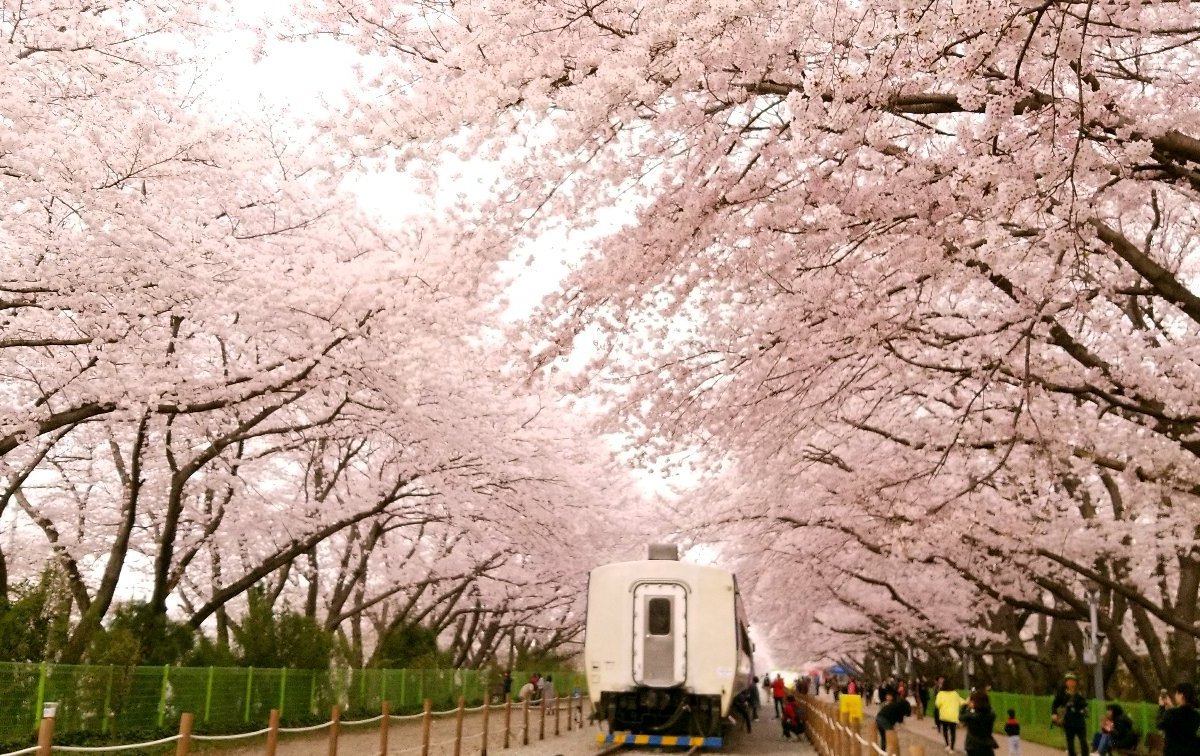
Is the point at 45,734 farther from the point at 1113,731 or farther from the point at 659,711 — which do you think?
the point at 1113,731

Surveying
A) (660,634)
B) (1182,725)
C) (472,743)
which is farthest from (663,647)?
(1182,725)

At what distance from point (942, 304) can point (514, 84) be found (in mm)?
10338

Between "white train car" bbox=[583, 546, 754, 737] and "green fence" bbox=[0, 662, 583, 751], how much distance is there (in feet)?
20.0

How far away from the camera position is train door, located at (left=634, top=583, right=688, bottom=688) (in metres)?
15.7

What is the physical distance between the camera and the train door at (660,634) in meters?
15.7

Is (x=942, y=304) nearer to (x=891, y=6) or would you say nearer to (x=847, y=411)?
(x=847, y=411)

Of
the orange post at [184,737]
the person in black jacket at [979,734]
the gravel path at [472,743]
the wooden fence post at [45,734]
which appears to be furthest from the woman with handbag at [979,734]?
the wooden fence post at [45,734]

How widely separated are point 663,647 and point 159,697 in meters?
7.61

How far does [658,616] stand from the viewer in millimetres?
15906

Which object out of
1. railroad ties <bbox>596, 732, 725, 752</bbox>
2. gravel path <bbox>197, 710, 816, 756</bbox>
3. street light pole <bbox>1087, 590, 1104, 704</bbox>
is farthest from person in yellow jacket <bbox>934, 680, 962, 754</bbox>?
railroad ties <bbox>596, 732, 725, 752</bbox>

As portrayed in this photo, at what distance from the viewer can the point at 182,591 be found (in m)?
28.8

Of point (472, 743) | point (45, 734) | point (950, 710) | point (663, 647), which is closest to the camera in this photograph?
point (45, 734)

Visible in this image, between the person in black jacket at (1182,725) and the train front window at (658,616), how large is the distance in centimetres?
756

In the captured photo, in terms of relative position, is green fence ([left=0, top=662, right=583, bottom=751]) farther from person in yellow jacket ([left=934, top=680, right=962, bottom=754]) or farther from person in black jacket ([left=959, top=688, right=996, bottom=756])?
person in yellow jacket ([left=934, top=680, right=962, bottom=754])
